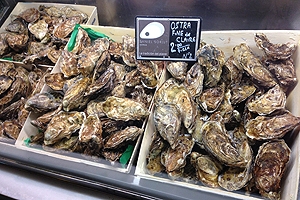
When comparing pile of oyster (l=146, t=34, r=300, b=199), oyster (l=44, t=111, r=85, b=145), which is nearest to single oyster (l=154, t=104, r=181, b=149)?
pile of oyster (l=146, t=34, r=300, b=199)

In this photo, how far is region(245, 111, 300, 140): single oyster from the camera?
1.08 m

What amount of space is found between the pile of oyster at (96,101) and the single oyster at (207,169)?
254mm

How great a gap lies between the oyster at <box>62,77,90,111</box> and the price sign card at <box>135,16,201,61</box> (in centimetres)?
29

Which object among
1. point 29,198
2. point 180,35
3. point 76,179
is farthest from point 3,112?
point 180,35

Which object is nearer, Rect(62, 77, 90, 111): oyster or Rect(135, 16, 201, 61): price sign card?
Rect(135, 16, 201, 61): price sign card

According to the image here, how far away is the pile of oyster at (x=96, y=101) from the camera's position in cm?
119

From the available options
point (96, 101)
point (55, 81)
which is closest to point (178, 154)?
point (96, 101)

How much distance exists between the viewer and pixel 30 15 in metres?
1.86

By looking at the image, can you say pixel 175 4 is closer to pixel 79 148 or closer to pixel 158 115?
pixel 158 115

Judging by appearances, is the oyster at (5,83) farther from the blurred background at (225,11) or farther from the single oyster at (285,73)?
the single oyster at (285,73)

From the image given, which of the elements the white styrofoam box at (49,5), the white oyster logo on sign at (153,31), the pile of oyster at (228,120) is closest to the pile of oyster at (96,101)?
the pile of oyster at (228,120)

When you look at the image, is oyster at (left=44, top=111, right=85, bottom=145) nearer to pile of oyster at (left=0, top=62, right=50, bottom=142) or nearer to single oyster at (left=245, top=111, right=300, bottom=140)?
pile of oyster at (left=0, top=62, right=50, bottom=142)

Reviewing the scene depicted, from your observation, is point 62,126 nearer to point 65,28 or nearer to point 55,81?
point 55,81

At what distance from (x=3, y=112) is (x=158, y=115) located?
82 cm
